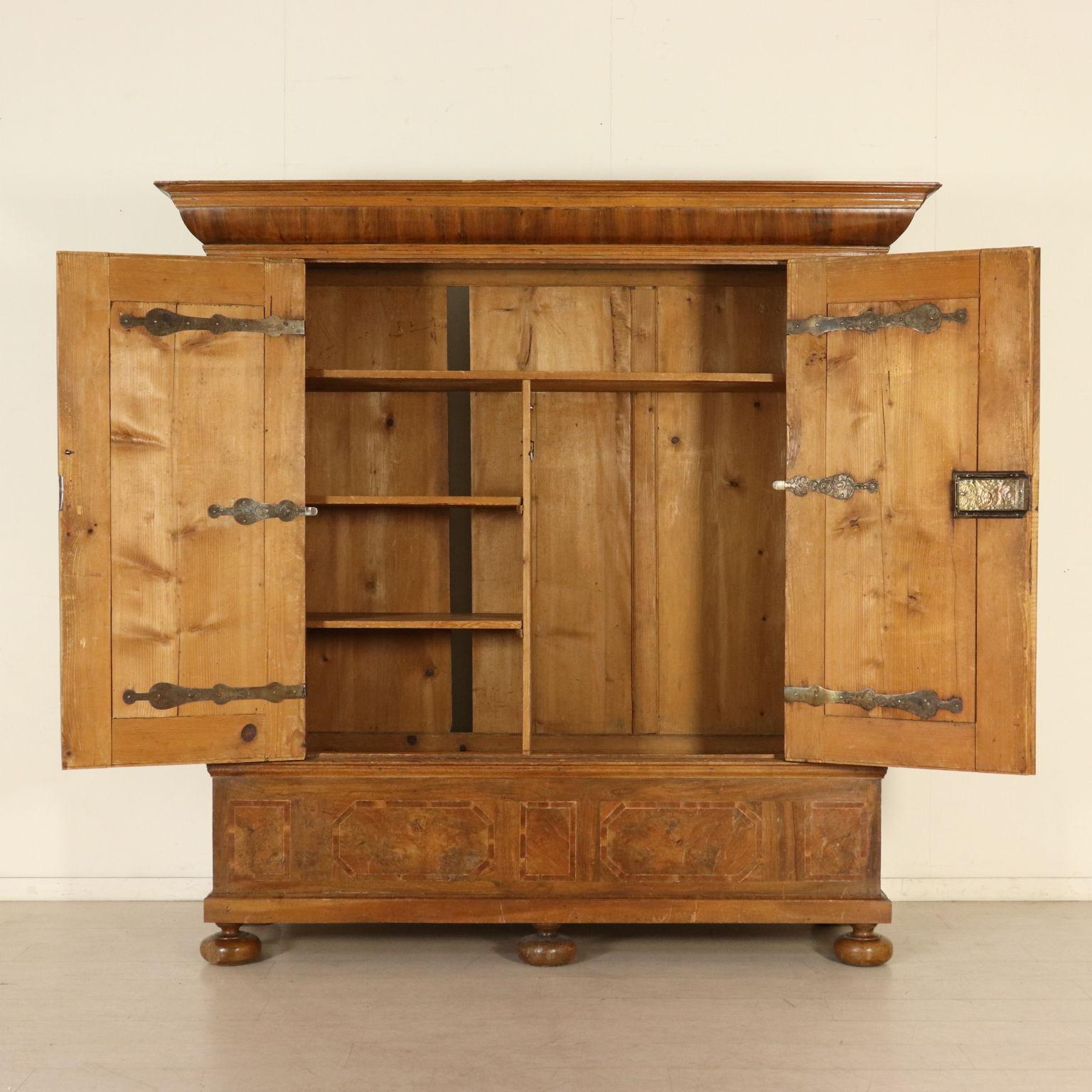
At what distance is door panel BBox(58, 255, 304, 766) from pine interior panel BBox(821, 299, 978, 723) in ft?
4.75

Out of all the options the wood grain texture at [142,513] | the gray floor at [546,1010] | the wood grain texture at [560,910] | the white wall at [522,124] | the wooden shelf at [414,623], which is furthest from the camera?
the white wall at [522,124]

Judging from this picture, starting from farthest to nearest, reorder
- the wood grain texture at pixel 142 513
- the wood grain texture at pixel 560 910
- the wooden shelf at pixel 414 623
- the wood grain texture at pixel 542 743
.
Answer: the wood grain texture at pixel 542 743, the wooden shelf at pixel 414 623, the wood grain texture at pixel 560 910, the wood grain texture at pixel 142 513

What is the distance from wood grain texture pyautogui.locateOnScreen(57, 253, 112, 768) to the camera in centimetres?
284

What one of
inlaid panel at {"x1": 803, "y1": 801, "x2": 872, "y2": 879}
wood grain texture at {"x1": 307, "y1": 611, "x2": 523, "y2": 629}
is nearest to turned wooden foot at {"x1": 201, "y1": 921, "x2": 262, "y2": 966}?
wood grain texture at {"x1": 307, "y1": 611, "x2": 523, "y2": 629}

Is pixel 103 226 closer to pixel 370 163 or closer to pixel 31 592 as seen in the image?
pixel 370 163

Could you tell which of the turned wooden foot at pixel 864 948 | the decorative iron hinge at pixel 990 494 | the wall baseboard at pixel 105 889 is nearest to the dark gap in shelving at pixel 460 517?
the wall baseboard at pixel 105 889

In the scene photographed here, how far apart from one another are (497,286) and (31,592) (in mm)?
1844

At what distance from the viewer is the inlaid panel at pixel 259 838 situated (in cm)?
300

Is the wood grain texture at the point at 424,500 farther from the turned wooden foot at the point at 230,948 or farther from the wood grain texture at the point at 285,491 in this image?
the turned wooden foot at the point at 230,948

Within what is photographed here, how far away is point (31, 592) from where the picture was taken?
142 inches

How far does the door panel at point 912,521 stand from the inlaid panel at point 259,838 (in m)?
1.41

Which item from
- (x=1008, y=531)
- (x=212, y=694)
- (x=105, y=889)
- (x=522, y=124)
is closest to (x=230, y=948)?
(x=212, y=694)

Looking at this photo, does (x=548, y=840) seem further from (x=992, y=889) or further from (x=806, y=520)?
(x=992, y=889)

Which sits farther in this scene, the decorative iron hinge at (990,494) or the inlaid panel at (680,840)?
the inlaid panel at (680,840)
